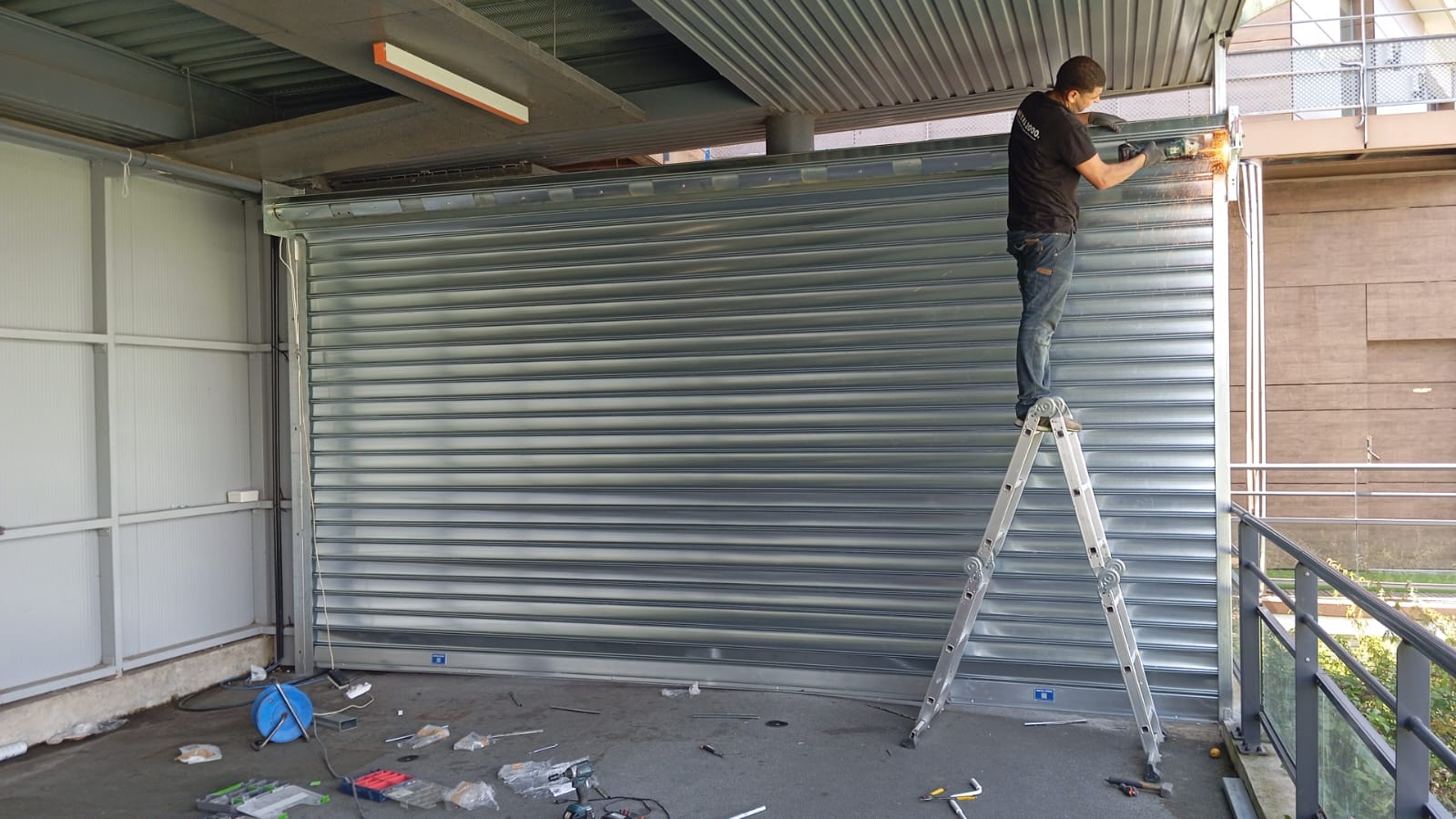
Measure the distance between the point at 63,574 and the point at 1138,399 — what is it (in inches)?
232

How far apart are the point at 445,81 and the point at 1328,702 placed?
4.38 metres

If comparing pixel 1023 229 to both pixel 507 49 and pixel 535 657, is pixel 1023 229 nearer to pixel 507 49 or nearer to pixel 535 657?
pixel 507 49

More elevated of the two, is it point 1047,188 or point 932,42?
point 932,42

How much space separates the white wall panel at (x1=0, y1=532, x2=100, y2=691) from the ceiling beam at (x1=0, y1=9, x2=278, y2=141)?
231 centimetres

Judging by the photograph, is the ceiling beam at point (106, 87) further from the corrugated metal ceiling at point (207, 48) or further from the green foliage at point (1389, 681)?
the green foliage at point (1389, 681)

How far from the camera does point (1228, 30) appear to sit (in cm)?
498

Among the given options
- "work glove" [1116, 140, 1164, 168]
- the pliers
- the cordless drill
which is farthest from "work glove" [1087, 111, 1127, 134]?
the cordless drill

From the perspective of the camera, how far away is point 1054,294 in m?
4.57

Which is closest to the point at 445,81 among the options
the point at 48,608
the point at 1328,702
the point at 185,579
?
the point at 48,608

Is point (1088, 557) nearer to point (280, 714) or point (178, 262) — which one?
point (280, 714)

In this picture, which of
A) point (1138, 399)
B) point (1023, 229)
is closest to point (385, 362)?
point (1023, 229)

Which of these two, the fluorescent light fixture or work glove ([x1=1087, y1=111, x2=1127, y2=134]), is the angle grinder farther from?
the fluorescent light fixture

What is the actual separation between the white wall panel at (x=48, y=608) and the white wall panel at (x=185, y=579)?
215 millimetres

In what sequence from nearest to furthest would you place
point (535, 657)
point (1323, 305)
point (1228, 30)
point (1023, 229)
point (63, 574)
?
point (1023, 229) < point (1228, 30) < point (63, 574) < point (535, 657) < point (1323, 305)
